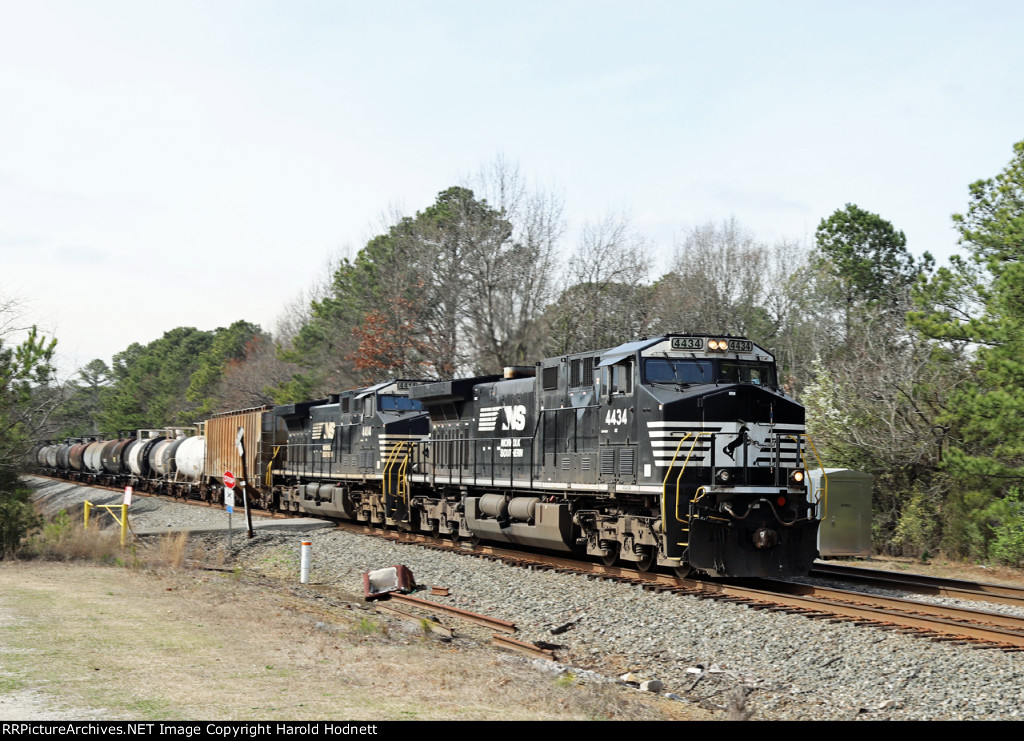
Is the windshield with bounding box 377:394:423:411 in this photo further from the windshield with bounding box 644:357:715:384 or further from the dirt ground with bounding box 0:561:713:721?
the windshield with bounding box 644:357:715:384

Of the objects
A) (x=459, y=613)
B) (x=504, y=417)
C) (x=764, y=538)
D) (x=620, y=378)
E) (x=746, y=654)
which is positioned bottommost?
(x=459, y=613)

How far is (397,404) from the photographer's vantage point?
2550 cm

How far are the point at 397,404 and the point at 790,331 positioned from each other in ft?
76.5

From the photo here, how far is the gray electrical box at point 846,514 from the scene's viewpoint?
18.9m

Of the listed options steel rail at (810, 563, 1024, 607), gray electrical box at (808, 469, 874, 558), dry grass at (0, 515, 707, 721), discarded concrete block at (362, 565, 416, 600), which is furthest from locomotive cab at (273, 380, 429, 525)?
steel rail at (810, 563, 1024, 607)

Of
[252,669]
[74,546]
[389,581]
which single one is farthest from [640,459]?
[74,546]

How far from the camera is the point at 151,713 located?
22.3 feet

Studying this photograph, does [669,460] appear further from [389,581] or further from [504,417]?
[504,417]

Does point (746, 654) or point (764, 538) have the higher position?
point (764, 538)

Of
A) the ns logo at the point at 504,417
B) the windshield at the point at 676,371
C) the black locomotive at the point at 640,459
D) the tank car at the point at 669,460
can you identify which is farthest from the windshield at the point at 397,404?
the windshield at the point at 676,371

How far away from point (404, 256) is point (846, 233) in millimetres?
23834

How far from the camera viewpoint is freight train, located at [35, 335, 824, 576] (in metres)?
13.7

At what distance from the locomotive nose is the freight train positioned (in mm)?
22
